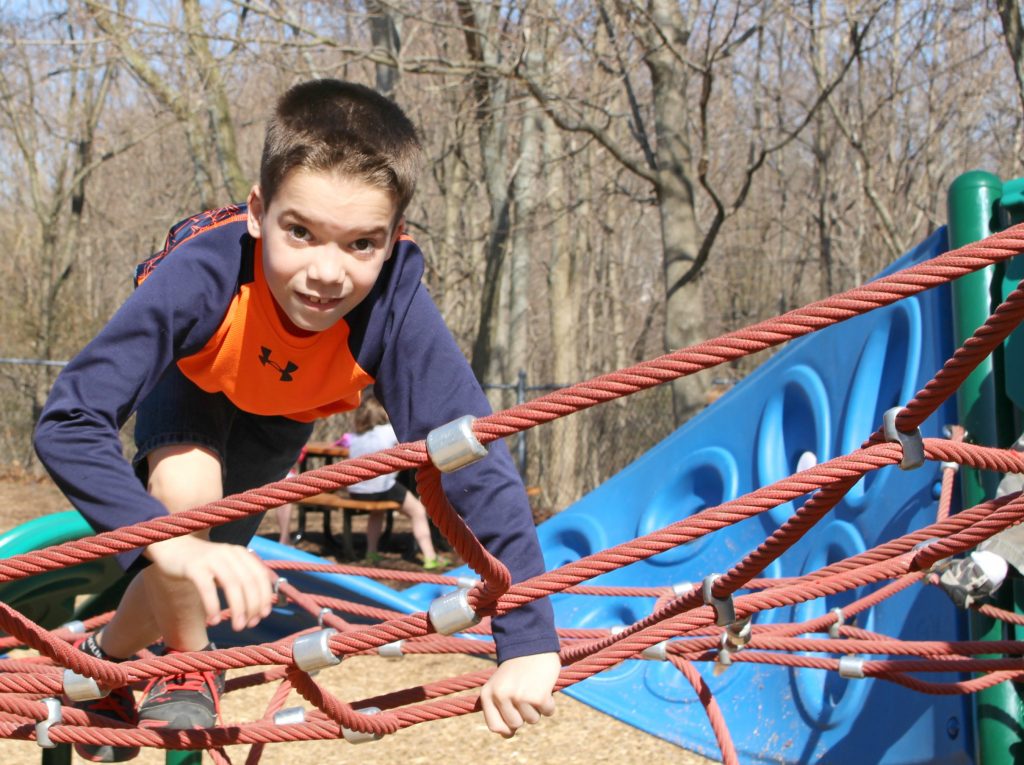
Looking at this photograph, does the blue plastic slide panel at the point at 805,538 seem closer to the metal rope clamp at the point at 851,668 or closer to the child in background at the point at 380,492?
the metal rope clamp at the point at 851,668

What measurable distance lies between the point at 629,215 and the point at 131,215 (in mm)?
7435

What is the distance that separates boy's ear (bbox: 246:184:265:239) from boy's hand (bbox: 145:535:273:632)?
21.4 inches

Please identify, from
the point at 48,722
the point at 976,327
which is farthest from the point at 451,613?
the point at 976,327

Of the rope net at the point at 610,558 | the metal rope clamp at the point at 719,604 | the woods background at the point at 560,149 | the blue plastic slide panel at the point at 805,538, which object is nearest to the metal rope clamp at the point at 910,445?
the rope net at the point at 610,558

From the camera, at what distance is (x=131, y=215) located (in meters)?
16.6

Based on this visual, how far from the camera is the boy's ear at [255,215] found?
5.81 feet

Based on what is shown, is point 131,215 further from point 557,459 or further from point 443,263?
point 557,459

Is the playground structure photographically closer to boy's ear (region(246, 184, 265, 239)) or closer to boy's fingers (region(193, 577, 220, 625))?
boy's fingers (region(193, 577, 220, 625))

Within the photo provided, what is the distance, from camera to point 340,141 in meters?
1.66

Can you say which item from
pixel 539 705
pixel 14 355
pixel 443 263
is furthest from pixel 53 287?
pixel 539 705

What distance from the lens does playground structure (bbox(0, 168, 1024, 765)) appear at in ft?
4.50

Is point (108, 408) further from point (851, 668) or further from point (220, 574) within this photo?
point (851, 668)

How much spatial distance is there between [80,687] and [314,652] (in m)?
0.47

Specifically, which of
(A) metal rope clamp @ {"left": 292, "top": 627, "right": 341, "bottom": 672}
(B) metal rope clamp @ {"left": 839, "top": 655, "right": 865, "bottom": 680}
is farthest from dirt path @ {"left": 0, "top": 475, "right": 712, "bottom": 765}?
(A) metal rope clamp @ {"left": 292, "top": 627, "right": 341, "bottom": 672}
